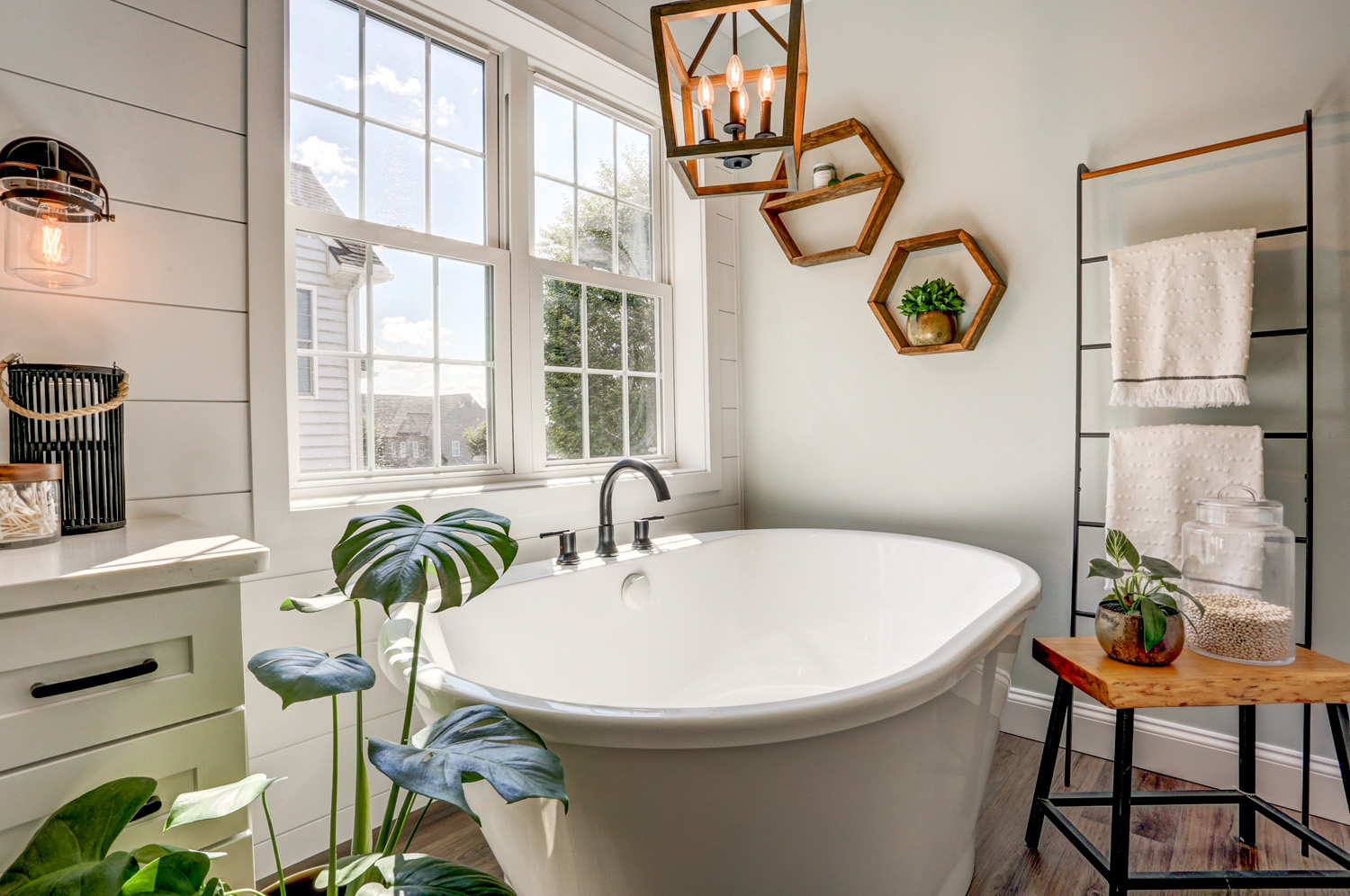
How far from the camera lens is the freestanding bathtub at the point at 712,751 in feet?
3.03

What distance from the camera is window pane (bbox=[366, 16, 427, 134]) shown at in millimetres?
1924

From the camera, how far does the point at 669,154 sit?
1.42m

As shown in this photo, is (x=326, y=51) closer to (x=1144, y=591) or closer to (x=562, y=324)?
(x=562, y=324)

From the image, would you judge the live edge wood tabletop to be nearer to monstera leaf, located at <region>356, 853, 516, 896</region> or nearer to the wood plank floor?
the wood plank floor

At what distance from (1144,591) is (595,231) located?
6.59ft

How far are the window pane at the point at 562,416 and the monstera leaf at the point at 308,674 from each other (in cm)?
150

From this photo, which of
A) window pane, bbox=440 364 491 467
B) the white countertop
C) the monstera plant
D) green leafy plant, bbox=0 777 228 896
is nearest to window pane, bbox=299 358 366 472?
window pane, bbox=440 364 491 467

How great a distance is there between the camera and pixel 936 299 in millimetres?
2236

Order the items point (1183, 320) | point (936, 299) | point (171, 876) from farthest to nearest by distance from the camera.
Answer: point (936, 299)
point (1183, 320)
point (171, 876)

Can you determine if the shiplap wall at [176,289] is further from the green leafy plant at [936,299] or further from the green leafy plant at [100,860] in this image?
the green leafy plant at [936,299]

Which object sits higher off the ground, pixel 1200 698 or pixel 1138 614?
pixel 1138 614

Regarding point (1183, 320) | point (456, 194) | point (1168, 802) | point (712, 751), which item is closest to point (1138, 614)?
point (1168, 802)

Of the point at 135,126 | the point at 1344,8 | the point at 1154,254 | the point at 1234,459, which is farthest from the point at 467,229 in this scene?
the point at 1344,8

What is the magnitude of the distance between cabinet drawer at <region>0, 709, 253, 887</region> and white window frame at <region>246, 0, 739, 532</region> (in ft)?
2.19
